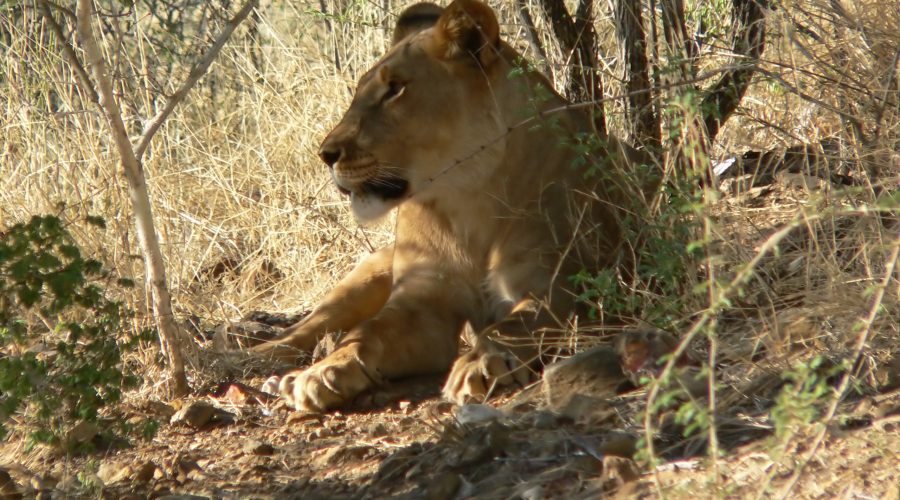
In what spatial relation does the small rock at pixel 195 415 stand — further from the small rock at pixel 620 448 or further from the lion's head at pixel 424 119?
the small rock at pixel 620 448

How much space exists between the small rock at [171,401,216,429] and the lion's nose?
887mm

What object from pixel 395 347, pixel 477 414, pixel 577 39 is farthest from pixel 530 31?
pixel 477 414

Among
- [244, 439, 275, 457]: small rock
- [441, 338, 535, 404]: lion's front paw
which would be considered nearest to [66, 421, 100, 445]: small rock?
[244, 439, 275, 457]: small rock

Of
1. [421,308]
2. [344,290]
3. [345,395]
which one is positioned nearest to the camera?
[345,395]

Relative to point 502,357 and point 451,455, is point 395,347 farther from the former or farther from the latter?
point 451,455

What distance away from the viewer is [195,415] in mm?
3664

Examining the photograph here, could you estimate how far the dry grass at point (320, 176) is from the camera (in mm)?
3025

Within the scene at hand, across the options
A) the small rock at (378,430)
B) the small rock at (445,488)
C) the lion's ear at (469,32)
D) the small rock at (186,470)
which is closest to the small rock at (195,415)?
the small rock at (186,470)

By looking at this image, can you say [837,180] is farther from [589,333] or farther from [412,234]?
[412,234]

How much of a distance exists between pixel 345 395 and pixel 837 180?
5.57 feet

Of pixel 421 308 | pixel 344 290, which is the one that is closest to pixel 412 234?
pixel 421 308

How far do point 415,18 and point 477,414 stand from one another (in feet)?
6.39

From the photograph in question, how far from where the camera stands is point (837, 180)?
12.9ft

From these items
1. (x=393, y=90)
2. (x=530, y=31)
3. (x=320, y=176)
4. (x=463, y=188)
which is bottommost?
(x=463, y=188)
